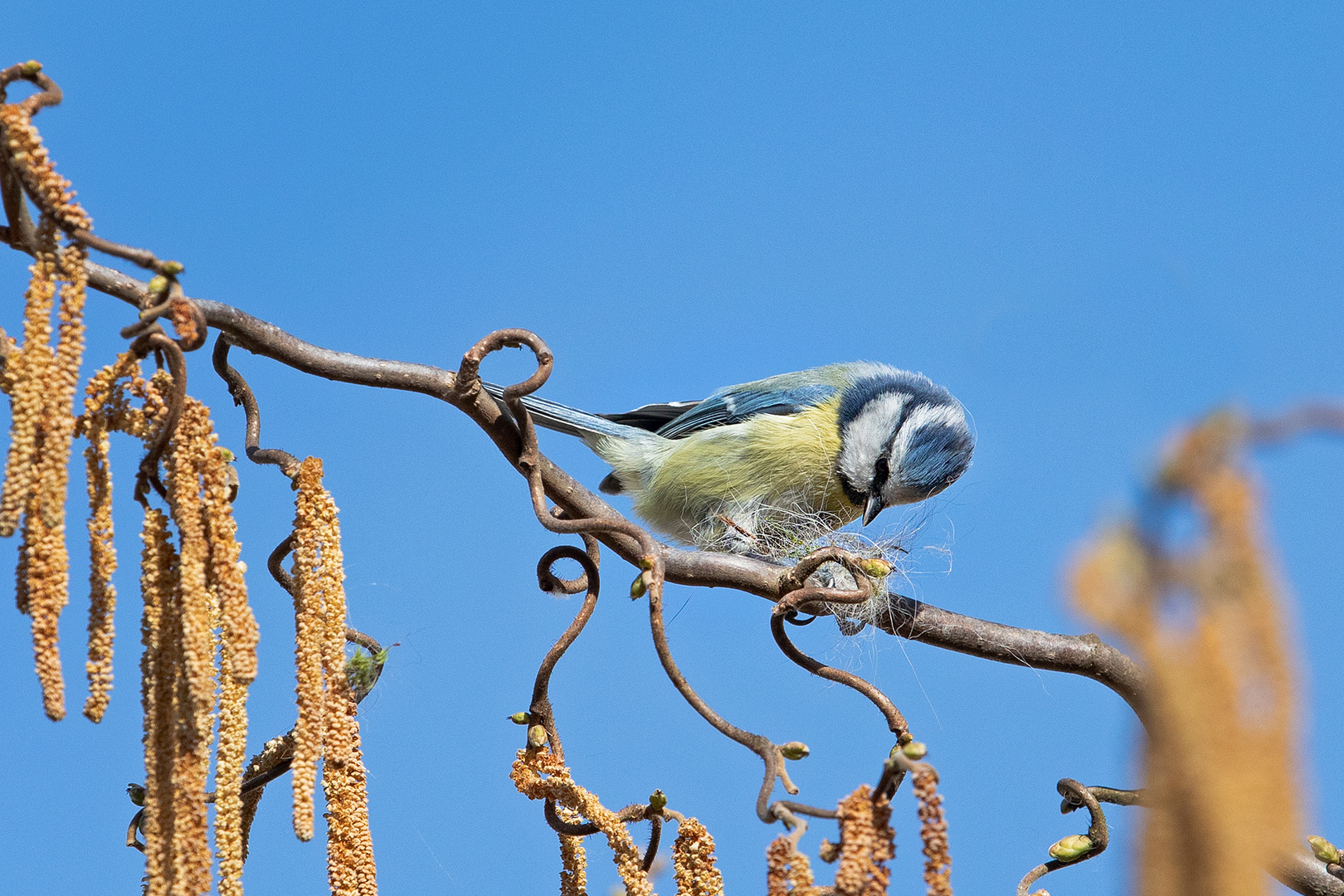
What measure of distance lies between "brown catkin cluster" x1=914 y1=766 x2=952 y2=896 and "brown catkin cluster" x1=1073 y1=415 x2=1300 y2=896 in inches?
26.7

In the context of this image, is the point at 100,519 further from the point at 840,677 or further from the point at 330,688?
the point at 840,677

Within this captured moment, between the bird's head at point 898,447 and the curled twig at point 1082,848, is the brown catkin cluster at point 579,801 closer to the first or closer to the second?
the curled twig at point 1082,848

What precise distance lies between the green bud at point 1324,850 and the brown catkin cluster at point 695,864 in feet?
3.82

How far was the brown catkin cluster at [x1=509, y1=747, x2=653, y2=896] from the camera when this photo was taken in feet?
4.43

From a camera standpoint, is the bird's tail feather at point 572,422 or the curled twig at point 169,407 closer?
the curled twig at point 169,407

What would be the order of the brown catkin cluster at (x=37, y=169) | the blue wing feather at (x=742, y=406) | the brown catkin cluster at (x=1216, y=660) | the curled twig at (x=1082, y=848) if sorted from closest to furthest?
1. the brown catkin cluster at (x=1216, y=660)
2. the brown catkin cluster at (x=37, y=169)
3. the curled twig at (x=1082, y=848)
4. the blue wing feather at (x=742, y=406)

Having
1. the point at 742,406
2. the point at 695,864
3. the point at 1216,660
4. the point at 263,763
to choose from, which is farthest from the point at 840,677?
the point at 742,406

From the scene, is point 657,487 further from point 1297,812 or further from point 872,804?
point 1297,812

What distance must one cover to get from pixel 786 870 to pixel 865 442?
228cm

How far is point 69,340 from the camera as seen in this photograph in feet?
3.41

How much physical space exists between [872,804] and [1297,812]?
74 cm

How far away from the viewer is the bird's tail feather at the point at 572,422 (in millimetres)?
3059

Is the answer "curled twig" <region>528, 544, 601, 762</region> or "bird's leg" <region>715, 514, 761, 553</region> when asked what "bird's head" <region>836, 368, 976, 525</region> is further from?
"curled twig" <region>528, 544, 601, 762</region>

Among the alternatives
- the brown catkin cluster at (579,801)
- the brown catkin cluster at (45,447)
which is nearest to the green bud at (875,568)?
the brown catkin cluster at (579,801)
